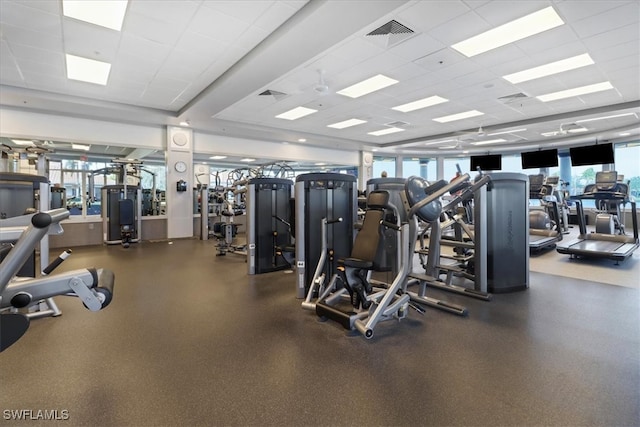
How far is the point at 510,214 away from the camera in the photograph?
3848 millimetres

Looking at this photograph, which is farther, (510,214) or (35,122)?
(35,122)

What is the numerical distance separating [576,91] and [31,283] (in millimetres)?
8413

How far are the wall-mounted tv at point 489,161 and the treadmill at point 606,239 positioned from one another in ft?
16.8

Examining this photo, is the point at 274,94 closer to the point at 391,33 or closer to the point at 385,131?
the point at 391,33

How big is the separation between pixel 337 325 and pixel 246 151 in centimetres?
822

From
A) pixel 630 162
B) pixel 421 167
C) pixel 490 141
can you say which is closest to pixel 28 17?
pixel 490 141

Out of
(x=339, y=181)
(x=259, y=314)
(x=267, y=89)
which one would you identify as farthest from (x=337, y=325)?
(x=267, y=89)

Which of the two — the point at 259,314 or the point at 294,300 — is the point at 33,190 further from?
the point at 294,300

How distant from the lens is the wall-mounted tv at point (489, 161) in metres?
12.4

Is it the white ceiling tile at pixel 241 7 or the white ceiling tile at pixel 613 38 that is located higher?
the white ceiling tile at pixel 241 7

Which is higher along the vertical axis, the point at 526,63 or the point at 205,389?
the point at 526,63

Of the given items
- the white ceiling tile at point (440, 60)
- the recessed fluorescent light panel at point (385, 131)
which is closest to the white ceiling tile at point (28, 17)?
the white ceiling tile at point (440, 60)

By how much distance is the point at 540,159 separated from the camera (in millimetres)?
11320

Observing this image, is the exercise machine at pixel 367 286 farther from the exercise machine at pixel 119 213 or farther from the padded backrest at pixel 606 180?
the padded backrest at pixel 606 180
